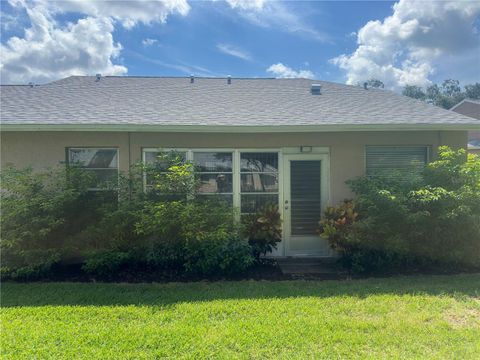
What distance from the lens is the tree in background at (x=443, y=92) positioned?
50094mm

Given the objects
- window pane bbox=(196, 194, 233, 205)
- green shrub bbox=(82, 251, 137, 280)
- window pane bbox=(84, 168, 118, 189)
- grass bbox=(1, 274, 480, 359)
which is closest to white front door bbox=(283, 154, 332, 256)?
window pane bbox=(196, 194, 233, 205)

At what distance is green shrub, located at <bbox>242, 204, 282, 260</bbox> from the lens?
6191 mm

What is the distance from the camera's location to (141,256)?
216 inches

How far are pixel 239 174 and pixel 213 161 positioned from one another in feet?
2.17

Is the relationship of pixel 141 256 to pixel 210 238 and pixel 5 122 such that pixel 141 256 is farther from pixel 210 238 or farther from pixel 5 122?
pixel 5 122

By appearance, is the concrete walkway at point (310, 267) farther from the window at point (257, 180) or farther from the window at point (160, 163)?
the window at point (160, 163)

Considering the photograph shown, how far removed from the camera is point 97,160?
260 inches

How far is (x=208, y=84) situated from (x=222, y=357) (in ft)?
27.2

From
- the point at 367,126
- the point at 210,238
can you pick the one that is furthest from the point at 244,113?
the point at 210,238

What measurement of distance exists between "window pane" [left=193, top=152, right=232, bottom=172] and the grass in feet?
8.70

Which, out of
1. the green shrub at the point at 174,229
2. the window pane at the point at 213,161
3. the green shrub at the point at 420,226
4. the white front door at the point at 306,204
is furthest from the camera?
the white front door at the point at 306,204

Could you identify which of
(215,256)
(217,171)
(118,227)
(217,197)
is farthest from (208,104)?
(215,256)

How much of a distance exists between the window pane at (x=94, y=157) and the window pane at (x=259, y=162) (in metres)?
2.92

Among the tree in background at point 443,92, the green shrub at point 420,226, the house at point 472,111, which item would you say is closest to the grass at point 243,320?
the green shrub at point 420,226
